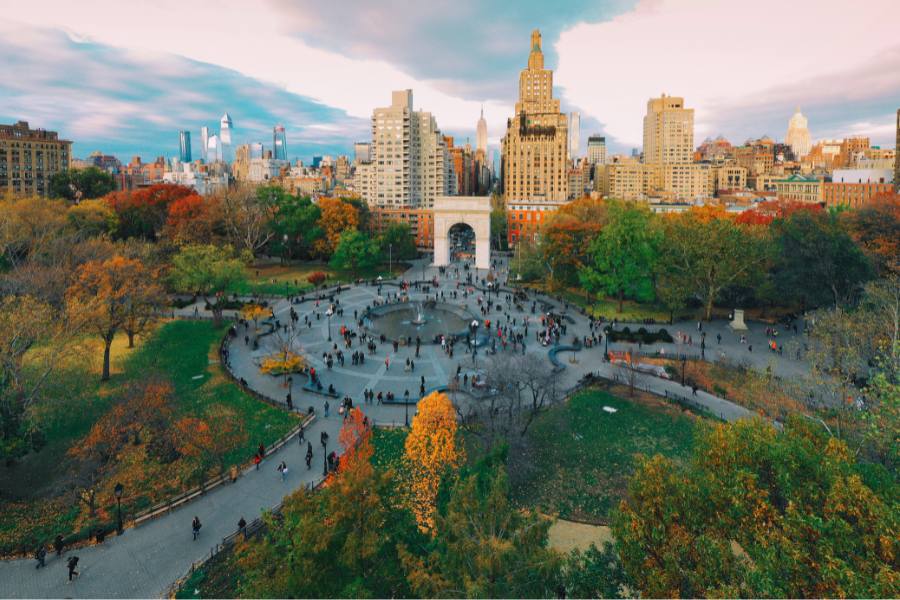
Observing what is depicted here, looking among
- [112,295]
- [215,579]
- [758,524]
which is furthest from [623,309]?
[215,579]

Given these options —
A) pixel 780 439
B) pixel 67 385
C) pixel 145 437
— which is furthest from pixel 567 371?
pixel 67 385

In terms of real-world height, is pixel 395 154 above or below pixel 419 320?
above

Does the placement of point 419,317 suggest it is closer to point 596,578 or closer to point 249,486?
point 249,486

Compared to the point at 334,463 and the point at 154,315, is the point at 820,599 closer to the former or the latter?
the point at 334,463

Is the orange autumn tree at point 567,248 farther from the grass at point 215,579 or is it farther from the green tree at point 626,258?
the grass at point 215,579

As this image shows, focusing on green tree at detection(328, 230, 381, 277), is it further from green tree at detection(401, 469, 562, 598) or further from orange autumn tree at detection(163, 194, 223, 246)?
green tree at detection(401, 469, 562, 598)

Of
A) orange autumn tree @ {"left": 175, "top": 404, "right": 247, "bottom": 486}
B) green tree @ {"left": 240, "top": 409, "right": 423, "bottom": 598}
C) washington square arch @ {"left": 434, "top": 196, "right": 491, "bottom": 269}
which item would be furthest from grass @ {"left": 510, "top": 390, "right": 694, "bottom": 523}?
washington square arch @ {"left": 434, "top": 196, "right": 491, "bottom": 269}
